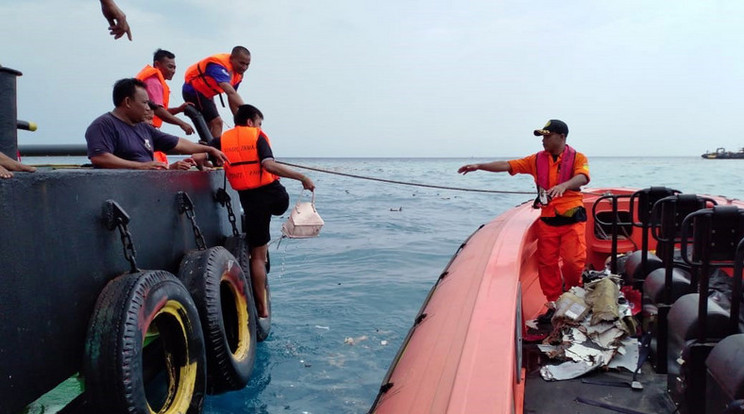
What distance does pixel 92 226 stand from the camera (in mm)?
2375

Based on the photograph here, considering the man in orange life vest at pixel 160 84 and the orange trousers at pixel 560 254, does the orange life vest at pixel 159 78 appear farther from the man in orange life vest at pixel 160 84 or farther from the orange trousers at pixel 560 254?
the orange trousers at pixel 560 254

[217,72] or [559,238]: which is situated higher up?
[217,72]

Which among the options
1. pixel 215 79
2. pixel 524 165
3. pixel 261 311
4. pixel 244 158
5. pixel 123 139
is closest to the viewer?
pixel 123 139

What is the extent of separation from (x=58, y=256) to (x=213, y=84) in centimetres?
349

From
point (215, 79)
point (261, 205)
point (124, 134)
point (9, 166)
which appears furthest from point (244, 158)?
point (9, 166)

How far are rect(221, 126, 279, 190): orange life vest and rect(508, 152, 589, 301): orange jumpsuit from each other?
2187mm

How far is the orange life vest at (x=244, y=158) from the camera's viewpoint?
4152 millimetres

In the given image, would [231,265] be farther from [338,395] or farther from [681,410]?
[681,410]

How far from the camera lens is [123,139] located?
11.4ft

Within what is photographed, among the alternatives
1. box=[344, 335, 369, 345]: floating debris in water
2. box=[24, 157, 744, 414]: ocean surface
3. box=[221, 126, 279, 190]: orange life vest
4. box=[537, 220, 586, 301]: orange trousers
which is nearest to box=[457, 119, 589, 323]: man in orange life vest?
box=[537, 220, 586, 301]: orange trousers

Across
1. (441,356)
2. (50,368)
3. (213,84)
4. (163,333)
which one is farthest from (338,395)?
(213,84)

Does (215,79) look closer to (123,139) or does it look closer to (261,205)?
(261,205)

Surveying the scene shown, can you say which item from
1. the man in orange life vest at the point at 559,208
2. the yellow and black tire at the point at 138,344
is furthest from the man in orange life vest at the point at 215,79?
the yellow and black tire at the point at 138,344

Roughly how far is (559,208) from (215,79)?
345cm
